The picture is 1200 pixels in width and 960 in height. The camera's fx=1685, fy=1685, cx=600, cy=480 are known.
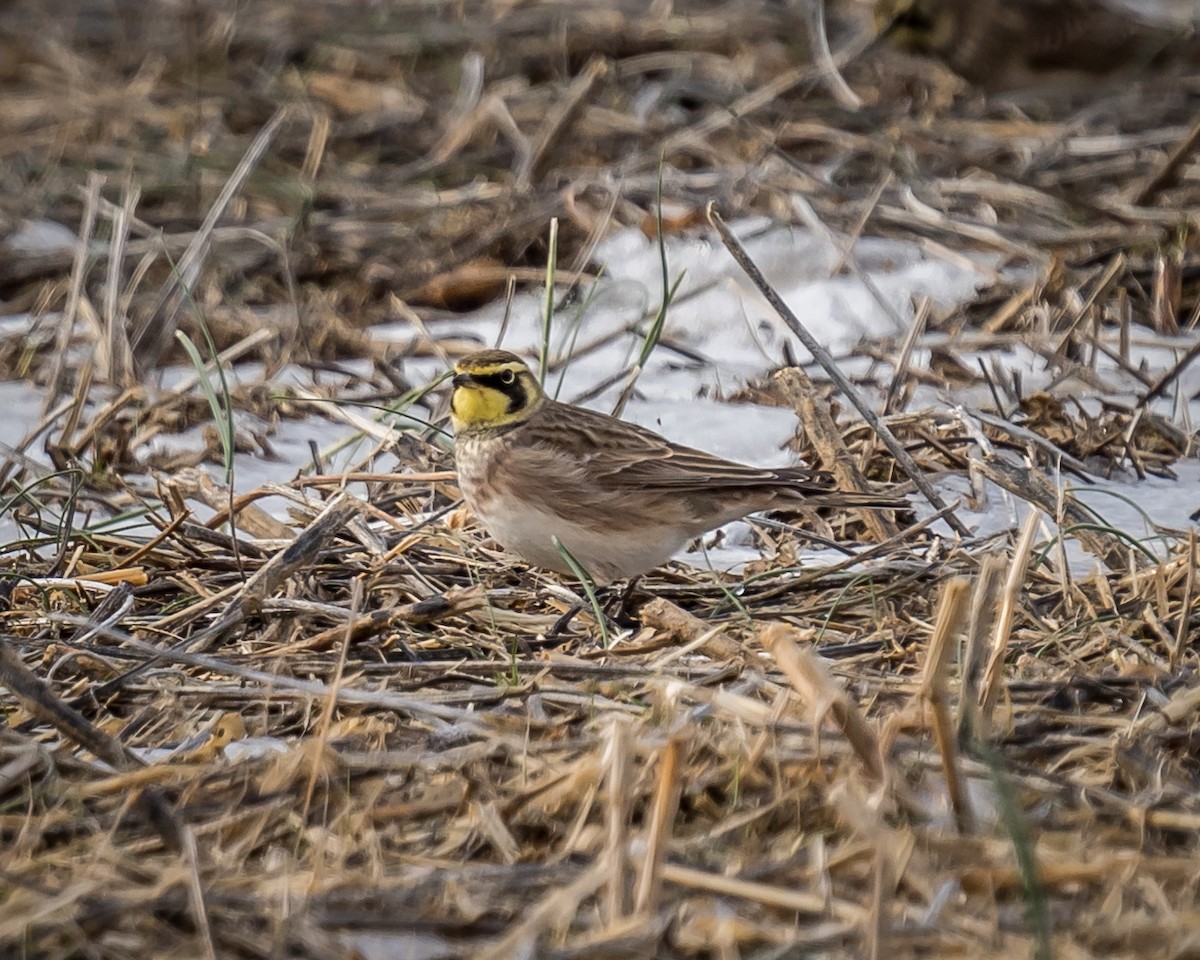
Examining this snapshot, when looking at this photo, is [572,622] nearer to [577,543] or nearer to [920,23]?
[577,543]

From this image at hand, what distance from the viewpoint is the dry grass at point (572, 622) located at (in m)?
2.69

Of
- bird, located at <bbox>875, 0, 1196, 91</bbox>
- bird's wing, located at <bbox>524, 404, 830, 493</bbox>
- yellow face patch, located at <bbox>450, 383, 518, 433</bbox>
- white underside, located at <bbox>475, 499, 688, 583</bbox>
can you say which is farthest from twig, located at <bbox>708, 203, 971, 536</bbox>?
bird, located at <bbox>875, 0, 1196, 91</bbox>

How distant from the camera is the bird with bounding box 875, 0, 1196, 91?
1017 centimetres

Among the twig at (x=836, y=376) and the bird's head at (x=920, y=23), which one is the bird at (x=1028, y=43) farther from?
the twig at (x=836, y=376)

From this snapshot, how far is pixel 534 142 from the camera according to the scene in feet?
27.9

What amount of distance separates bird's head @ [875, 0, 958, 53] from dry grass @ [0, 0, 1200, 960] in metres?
0.88

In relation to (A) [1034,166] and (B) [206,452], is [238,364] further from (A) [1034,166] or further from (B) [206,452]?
(A) [1034,166]

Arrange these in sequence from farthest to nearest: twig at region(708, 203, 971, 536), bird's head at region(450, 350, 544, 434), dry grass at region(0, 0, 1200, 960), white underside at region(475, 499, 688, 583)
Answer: bird's head at region(450, 350, 544, 434) < twig at region(708, 203, 971, 536) < white underside at region(475, 499, 688, 583) < dry grass at region(0, 0, 1200, 960)

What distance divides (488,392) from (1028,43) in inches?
257

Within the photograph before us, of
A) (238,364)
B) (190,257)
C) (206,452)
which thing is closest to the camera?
(206,452)

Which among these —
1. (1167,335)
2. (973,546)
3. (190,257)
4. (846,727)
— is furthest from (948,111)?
(846,727)

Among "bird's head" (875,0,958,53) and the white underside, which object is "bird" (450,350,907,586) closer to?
the white underside

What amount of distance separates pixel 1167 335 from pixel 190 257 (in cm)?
374

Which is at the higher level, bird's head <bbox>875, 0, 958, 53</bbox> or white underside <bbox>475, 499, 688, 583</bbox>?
bird's head <bbox>875, 0, 958, 53</bbox>
